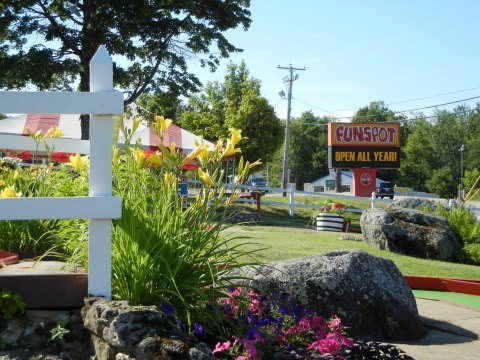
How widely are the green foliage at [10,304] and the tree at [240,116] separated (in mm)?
30013

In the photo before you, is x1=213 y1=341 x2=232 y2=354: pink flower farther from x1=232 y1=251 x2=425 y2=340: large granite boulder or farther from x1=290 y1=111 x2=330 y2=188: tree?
x1=290 y1=111 x2=330 y2=188: tree

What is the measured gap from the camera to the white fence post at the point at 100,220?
364 cm

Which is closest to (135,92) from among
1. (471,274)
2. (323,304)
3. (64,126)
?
(64,126)

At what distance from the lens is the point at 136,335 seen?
3158 millimetres

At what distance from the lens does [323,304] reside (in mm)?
4938

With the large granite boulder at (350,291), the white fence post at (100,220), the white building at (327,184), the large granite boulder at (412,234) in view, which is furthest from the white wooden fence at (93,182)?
the white building at (327,184)

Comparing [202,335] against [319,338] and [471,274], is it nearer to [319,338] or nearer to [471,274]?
[319,338]

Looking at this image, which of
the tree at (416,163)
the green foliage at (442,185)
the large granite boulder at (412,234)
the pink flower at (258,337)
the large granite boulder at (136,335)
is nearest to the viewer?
the large granite boulder at (136,335)

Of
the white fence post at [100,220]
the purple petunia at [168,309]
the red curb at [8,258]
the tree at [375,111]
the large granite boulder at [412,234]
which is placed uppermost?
the tree at [375,111]

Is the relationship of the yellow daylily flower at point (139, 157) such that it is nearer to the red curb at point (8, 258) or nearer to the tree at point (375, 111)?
the red curb at point (8, 258)

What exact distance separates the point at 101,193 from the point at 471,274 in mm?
7458

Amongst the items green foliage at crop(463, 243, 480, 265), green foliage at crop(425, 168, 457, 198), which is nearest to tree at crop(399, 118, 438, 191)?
green foliage at crop(425, 168, 457, 198)

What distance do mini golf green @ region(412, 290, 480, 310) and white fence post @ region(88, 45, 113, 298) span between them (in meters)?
4.79

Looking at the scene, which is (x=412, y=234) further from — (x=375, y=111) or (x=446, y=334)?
(x=375, y=111)
